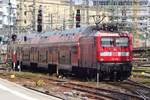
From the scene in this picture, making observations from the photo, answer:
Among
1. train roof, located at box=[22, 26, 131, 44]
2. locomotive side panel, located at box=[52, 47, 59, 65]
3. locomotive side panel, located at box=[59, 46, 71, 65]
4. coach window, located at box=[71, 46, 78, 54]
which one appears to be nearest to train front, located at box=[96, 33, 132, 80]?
train roof, located at box=[22, 26, 131, 44]

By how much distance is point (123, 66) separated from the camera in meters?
30.0

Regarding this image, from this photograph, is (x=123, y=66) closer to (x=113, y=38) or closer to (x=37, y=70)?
(x=113, y=38)

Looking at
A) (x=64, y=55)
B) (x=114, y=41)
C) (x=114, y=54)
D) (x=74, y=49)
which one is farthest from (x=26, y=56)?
(x=114, y=54)

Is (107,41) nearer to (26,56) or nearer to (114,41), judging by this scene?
(114,41)

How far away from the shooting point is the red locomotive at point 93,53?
2981 cm

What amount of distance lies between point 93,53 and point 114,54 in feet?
3.91

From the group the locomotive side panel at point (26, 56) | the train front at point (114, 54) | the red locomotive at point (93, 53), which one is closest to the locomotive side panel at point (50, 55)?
the red locomotive at point (93, 53)

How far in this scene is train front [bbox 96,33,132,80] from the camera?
1169 inches

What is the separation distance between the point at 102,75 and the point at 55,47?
10.0m

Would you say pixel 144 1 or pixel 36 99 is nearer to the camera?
pixel 36 99

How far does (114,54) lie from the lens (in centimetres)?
3017

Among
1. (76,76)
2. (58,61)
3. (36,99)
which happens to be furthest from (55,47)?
(36,99)

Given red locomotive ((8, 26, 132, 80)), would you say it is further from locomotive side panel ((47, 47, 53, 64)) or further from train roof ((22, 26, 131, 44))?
locomotive side panel ((47, 47, 53, 64))

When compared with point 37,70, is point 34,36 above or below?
above
